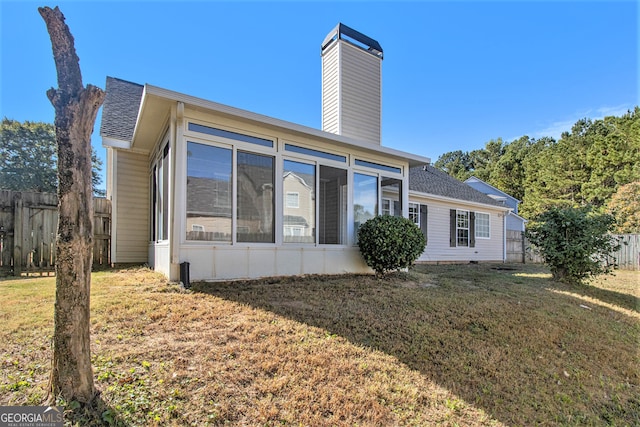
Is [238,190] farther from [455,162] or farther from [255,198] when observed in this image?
[455,162]

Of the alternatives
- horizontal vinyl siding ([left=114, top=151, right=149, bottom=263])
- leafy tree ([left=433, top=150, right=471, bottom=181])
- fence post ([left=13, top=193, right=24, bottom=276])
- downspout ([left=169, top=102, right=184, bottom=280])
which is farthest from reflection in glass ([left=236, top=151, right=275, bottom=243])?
leafy tree ([left=433, top=150, right=471, bottom=181])

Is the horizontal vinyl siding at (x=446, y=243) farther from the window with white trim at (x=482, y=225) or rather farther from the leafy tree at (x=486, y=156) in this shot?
the leafy tree at (x=486, y=156)

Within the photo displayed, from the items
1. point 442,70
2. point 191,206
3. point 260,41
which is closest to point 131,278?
point 191,206

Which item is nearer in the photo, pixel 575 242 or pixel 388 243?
pixel 388 243

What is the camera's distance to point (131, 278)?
18.2ft

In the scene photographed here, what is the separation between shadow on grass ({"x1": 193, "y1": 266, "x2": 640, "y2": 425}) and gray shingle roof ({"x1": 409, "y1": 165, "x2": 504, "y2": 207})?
6053mm

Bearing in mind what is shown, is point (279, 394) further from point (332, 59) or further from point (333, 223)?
point (332, 59)

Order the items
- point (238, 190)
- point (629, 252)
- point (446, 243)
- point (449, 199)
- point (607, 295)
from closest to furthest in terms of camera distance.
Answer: point (238, 190) < point (607, 295) < point (449, 199) < point (446, 243) < point (629, 252)

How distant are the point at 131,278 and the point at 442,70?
12209 millimetres

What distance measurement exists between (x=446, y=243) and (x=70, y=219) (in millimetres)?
12256

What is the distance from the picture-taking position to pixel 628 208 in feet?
62.2

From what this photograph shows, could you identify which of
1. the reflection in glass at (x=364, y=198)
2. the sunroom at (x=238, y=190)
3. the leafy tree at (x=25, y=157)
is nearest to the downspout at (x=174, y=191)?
the sunroom at (x=238, y=190)

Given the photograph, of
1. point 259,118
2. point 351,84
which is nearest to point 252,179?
point 259,118

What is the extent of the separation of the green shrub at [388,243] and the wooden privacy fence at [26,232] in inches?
220
